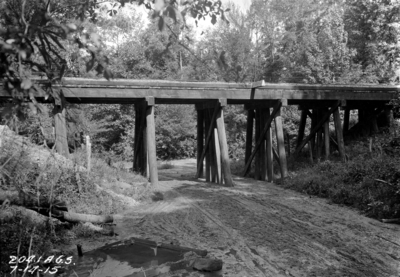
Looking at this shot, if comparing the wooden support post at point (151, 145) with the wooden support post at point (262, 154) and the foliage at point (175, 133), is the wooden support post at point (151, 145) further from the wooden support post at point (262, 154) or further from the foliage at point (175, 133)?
the foliage at point (175, 133)

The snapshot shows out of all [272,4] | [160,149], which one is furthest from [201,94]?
[272,4]

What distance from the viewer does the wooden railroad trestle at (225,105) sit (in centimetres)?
1116

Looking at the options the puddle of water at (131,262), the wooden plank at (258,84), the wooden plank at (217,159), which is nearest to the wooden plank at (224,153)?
the wooden plank at (217,159)

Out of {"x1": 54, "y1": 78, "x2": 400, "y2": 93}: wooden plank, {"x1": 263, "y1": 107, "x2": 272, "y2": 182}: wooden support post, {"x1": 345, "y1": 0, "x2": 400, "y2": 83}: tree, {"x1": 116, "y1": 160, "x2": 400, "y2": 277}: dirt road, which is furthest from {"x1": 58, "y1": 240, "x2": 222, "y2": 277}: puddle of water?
{"x1": 345, "y1": 0, "x2": 400, "y2": 83}: tree

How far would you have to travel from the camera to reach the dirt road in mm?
→ 4988

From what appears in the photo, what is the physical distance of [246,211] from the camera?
834cm

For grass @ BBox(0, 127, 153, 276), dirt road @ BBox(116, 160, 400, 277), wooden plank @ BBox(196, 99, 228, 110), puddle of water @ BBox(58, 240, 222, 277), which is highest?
wooden plank @ BBox(196, 99, 228, 110)

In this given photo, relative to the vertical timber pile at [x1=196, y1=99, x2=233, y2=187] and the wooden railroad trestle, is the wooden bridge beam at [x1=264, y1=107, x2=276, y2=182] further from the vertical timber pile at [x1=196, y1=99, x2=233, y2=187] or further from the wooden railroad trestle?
the vertical timber pile at [x1=196, y1=99, x2=233, y2=187]

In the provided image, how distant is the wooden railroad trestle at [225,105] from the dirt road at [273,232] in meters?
2.89

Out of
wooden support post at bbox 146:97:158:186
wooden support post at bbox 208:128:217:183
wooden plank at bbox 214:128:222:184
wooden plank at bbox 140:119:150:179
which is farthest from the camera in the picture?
wooden support post at bbox 208:128:217:183

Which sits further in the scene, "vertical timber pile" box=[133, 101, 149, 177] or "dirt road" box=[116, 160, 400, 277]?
"vertical timber pile" box=[133, 101, 149, 177]

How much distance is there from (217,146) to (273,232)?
21.7ft

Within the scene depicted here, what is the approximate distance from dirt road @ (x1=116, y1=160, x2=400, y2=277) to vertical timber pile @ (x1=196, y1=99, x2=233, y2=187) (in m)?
2.13

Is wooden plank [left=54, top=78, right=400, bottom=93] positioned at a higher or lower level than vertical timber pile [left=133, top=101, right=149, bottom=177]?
higher
